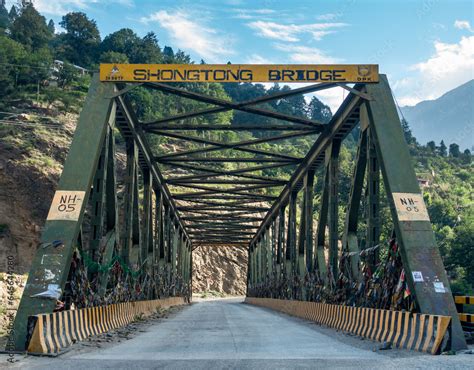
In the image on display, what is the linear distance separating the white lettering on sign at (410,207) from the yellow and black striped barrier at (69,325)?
303 inches

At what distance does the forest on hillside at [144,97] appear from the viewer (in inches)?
2972

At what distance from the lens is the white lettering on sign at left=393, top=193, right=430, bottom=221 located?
14.3 meters

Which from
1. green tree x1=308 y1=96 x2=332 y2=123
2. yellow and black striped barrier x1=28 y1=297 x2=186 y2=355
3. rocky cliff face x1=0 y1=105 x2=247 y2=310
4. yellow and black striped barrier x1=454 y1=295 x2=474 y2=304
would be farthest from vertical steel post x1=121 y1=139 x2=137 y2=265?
green tree x1=308 y1=96 x2=332 y2=123

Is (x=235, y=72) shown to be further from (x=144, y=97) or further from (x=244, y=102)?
(x=144, y=97)

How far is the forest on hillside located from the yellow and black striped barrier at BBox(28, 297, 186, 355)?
31289 mm

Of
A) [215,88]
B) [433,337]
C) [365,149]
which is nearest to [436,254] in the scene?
[433,337]

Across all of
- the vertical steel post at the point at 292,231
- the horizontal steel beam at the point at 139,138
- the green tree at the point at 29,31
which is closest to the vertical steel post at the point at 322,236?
the horizontal steel beam at the point at 139,138

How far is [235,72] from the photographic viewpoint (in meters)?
17.5

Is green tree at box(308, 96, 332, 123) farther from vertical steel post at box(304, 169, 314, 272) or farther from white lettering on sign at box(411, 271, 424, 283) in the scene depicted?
white lettering on sign at box(411, 271, 424, 283)

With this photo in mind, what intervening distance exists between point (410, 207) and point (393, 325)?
10.4ft

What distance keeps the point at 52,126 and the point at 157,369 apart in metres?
68.7

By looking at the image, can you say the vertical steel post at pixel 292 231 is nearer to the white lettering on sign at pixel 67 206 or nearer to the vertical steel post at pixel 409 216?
the vertical steel post at pixel 409 216

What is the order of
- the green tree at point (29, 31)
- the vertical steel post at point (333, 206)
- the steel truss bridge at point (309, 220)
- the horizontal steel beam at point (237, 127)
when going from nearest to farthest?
the steel truss bridge at point (309, 220), the vertical steel post at point (333, 206), the horizontal steel beam at point (237, 127), the green tree at point (29, 31)

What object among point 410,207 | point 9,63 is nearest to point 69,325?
point 410,207
